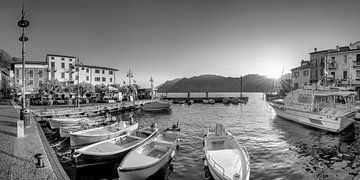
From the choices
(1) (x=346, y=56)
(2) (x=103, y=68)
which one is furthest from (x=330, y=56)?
(2) (x=103, y=68)

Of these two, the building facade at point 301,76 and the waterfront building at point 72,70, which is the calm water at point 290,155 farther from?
the waterfront building at point 72,70

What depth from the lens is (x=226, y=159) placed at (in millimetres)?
11055

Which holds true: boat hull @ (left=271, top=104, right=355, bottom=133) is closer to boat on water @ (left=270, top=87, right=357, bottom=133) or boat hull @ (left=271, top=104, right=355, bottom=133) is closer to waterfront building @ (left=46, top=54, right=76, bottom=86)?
boat on water @ (left=270, top=87, right=357, bottom=133)

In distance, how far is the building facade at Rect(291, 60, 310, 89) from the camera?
58406mm

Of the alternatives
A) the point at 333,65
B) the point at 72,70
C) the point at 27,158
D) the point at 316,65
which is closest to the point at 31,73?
the point at 72,70

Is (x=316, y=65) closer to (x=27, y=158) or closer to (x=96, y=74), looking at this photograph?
(x=27, y=158)

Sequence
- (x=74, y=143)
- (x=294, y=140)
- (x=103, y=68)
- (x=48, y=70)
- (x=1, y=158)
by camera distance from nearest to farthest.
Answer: (x=1, y=158) → (x=74, y=143) → (x=294, y=140) → (x=48, y=70) → (x=103, y=68)

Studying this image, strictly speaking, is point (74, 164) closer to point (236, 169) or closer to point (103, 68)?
point (236, 169)

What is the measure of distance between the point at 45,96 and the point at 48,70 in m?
11.1

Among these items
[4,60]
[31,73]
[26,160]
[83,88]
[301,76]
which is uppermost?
[4,60]

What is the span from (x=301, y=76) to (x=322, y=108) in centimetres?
4050

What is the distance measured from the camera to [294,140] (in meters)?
20.0

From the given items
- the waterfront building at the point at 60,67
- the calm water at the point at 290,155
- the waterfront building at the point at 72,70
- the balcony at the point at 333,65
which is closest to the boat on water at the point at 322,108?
the calm water at the point at 290,155

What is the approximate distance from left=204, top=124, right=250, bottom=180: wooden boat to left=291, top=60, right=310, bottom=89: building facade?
5631 cm
